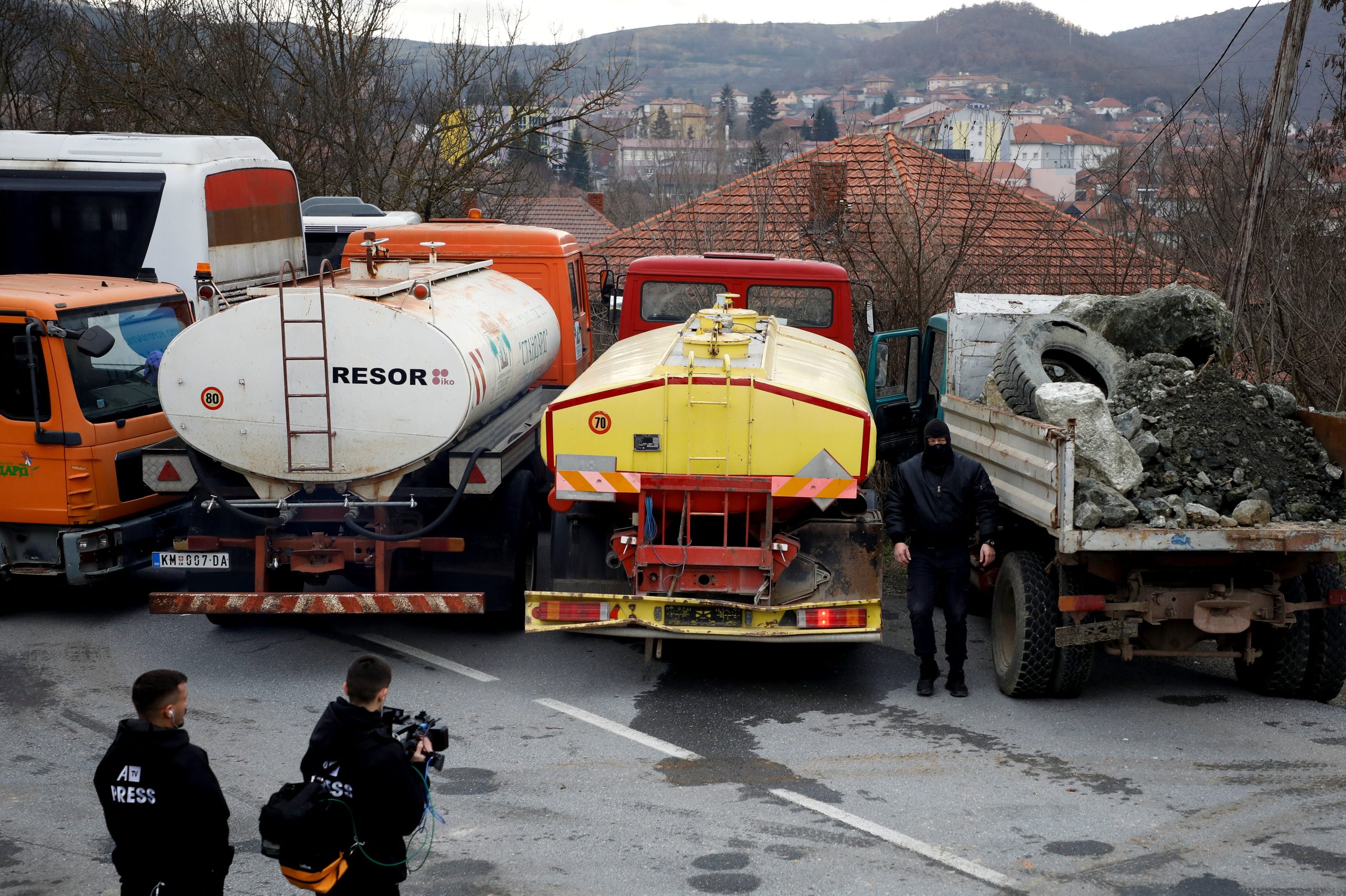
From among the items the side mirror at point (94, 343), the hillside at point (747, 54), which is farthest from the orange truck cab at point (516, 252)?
the hillside at point (747, 54)

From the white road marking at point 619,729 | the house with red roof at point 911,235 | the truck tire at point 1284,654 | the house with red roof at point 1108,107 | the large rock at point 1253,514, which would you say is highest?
the house with red roof at point 1108,107

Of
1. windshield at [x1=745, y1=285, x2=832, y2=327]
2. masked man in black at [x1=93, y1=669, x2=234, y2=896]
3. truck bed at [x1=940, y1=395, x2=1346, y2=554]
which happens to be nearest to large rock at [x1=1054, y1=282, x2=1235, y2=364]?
truck bed at [x1=940, y1=395, x2=1346, y2=554]

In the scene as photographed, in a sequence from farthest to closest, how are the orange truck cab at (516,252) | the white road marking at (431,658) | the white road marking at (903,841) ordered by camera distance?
the orange truck cab at (516,252) < the white road marking at (431,658) < the white road marking at (903,841)

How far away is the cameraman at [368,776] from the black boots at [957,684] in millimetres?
4517

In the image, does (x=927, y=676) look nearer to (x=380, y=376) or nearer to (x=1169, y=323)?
(x=1169, y=323)

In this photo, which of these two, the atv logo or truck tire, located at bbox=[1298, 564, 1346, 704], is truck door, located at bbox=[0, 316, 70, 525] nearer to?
the atv logo

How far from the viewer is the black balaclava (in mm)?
7500

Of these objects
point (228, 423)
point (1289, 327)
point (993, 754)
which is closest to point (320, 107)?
point (228, 423)

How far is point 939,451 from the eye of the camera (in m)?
7.50

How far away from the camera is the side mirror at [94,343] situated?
339 inches

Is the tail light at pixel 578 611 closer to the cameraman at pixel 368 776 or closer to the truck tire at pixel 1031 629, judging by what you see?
the truck tire at pixel 1031 629

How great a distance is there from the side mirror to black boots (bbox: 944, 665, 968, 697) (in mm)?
6240

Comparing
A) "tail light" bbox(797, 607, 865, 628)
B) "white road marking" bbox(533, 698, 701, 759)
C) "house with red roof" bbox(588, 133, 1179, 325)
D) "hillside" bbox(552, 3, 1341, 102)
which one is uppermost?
"hillside" bbox(552, 3, 1341, 102)

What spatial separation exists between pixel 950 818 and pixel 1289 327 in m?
7.92
